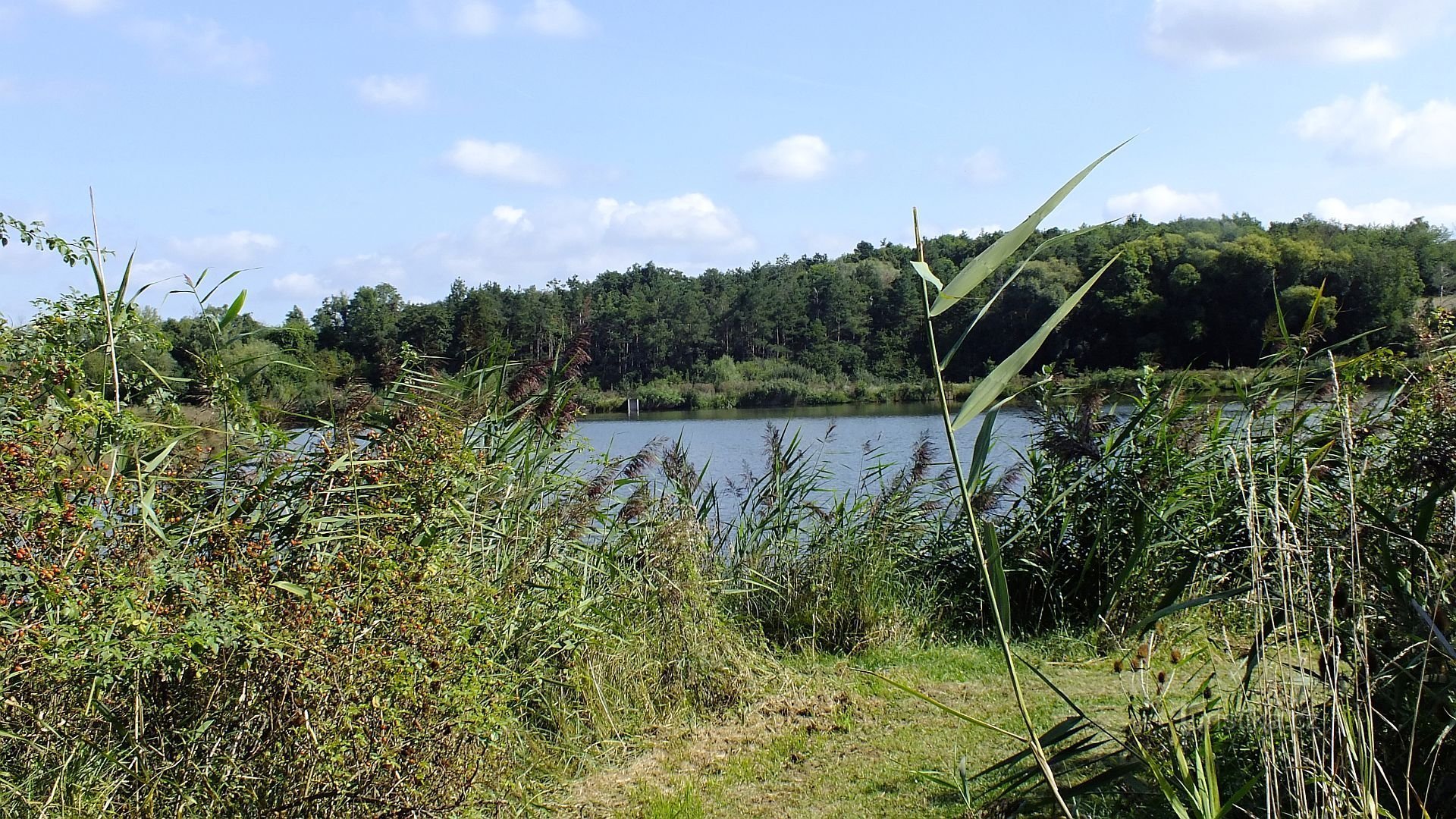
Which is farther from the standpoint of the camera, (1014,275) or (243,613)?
(243,613)

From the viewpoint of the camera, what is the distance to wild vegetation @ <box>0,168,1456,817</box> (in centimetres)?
241

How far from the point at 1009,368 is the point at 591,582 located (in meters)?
4.18

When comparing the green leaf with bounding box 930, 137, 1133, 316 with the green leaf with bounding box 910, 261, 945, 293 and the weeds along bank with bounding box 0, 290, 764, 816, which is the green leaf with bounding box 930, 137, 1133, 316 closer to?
the green leaf with bounding box 910, 261, 945, 293

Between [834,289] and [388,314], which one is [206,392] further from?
[834,289]

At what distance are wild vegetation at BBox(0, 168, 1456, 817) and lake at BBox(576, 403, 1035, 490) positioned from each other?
765mm

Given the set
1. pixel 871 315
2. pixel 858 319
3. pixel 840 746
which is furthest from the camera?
pixel 871 315

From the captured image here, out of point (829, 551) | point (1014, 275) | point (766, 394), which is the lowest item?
point (829, 551)

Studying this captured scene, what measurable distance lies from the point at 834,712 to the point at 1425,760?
125 inches

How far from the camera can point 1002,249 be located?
1301 millimetres

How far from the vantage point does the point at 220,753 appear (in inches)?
118

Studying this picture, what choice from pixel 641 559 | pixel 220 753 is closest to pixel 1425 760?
pixel 220 753

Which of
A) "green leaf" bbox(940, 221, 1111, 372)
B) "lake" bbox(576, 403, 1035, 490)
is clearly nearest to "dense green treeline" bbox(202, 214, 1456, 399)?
"green leaf" bbox(940, 221, 1111, 372)

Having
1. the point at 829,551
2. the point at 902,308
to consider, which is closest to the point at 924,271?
the point at 829,551

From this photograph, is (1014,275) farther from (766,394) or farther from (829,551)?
(766,394)
